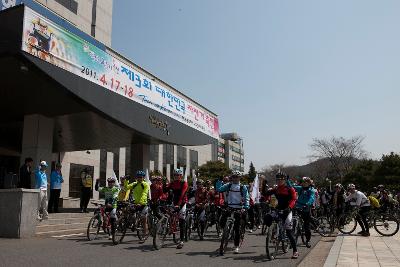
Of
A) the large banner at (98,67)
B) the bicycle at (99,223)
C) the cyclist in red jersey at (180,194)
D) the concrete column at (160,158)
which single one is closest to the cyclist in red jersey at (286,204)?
the cyclist in red jersey at (180,194)

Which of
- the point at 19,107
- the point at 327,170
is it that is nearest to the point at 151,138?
the point at 19,107

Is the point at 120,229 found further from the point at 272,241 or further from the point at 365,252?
the point at 365,252

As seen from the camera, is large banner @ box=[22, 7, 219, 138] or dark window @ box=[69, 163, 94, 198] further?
dark window @ box=[69, 163, 94, 198]

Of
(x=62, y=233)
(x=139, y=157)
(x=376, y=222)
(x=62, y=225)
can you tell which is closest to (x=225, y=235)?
(x=62, y=233)

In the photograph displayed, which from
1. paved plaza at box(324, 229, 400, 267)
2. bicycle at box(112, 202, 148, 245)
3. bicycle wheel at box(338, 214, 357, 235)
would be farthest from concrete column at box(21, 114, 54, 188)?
bicycle wheel at box(338, 214, 357, 235)

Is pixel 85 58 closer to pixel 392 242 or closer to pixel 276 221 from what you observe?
pixel 276 221

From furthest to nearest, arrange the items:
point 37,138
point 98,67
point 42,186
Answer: point 37,138, point 98,67, point 42,186

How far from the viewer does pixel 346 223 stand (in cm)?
1600

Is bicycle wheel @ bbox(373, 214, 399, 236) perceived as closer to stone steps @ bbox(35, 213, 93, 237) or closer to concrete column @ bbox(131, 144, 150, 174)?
stone steps @ bbox(35, 213, 93, 237)

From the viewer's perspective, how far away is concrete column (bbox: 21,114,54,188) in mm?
17375

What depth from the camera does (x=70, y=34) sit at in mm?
14258

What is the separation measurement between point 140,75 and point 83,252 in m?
10.8

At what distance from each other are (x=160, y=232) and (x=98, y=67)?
7.87m

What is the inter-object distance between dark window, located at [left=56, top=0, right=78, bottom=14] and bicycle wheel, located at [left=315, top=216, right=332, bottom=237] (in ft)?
110
